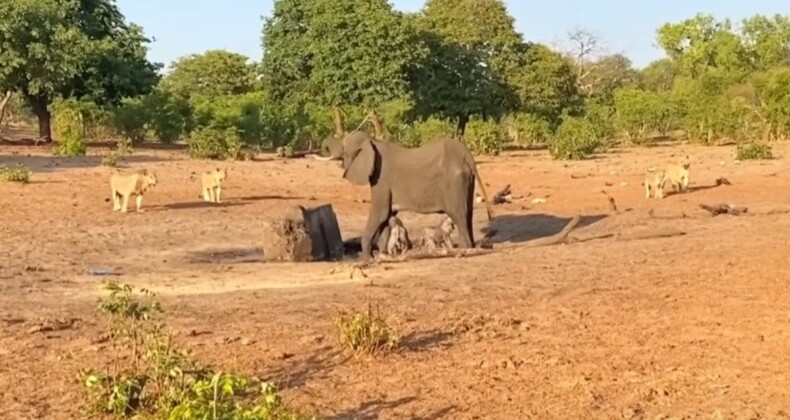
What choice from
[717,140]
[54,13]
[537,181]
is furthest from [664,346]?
[717,140]

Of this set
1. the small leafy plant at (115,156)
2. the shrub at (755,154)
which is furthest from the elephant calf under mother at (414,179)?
the shrub at (755,154)

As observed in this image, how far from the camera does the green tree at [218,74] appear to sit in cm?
6469

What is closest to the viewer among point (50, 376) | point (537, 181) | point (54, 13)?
point (50, 376)

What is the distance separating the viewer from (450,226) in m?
14.4

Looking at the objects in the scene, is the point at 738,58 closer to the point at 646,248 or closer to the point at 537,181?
the point at 537,181

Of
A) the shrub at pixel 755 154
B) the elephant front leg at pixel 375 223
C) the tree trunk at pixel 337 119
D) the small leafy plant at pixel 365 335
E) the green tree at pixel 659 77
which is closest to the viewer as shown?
the small leafy plant at pixel 365 335

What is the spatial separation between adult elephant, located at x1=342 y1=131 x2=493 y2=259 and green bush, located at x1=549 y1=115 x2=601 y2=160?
20.4 m

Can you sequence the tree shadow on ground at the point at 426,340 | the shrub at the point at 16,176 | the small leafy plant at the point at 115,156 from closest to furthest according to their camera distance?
the tree shadow on ground at the point at 426,340
the shrub at the point at 16,176
the small leafy plant at the point at 115,156

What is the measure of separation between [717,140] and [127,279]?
33802mm

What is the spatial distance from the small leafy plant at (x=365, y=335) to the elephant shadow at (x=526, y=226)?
7.77m

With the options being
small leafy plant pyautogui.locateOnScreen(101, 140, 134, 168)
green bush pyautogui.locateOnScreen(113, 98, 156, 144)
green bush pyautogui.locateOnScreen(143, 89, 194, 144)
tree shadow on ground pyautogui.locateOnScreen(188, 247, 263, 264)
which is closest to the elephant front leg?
tree shadow on ground pyautogui.locateOnScreen(188, 247, 263, 264)

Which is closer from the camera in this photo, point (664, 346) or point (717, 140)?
point (664, 346)

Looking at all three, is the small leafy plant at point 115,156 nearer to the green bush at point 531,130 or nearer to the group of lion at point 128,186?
the group of lion at point 128,186

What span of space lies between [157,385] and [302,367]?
3.86 ft
